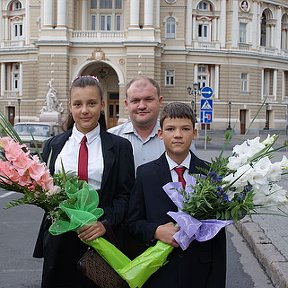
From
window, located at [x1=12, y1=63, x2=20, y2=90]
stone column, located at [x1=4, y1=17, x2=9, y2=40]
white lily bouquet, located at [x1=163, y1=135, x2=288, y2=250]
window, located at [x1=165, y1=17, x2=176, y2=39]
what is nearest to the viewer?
white lily bouquet, located at [x1=163, y1=135, x2=288, y2=250]

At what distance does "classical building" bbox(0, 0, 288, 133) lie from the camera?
148 ft

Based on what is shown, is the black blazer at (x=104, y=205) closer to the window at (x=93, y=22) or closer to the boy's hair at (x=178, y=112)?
the boy's hair at (x=178, y=112)

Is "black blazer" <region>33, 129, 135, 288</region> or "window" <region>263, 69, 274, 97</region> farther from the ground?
"window" <region>263, 69, 274, 97</region>

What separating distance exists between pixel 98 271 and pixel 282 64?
176 feet

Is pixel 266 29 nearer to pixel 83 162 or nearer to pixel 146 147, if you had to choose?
pixel 146 147

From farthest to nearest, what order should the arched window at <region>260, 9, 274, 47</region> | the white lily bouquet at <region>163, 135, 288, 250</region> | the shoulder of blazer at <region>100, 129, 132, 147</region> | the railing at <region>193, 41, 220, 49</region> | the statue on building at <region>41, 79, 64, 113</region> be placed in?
the arched window at <region>260, 9, 274, 47</region> → the railing at <region>193, 41, 220, 49</region> → the statue on building at <region>41, 79, 64, 113</region> → the shoulder of blazer at <region>100, 129, 132, 147</region> → the white lily bouquet at <region>163, 135, 288, 250</region>

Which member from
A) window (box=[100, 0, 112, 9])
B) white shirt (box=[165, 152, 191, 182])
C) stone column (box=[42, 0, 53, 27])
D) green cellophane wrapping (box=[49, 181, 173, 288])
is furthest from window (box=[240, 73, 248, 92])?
green cellophane wrapping (box=[49, 181, 173, 288])

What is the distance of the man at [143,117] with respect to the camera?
411 centimetres

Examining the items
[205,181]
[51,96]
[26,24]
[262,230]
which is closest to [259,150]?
[205,181]

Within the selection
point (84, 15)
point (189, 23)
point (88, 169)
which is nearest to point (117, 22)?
point (84, 15)

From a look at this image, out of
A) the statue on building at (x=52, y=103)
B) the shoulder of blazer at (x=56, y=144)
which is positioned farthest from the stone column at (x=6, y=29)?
Result: the shoulder of blazer at (x=56, y=144)

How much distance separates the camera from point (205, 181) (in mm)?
3158

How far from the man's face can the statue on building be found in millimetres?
40340

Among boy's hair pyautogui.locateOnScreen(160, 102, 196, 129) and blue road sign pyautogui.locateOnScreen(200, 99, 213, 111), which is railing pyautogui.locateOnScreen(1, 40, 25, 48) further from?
boy's hair pyautogui.locateOnScreen(160, 102, 196, 129)
